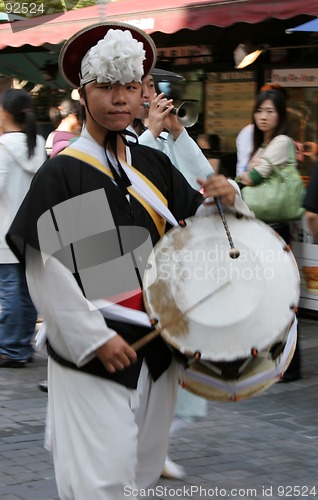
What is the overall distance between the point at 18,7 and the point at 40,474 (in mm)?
10309

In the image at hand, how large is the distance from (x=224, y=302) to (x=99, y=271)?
16.7 inches

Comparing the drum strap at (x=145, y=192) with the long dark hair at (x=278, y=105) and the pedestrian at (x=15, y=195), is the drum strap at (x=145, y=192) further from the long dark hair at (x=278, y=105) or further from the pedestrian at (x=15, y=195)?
the pedestrian at (x=15, y=195)

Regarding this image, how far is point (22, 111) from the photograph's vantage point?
676 centimetres

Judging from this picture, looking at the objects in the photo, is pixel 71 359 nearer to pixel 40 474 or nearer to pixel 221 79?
pixel 40 474

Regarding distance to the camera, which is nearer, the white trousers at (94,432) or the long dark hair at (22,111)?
the white trousers at (94,432)

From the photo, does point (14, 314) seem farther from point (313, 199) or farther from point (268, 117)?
point (313, 199)

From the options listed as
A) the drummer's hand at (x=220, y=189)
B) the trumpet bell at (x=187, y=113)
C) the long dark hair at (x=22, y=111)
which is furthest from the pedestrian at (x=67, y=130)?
the drummer's hand at (x=220, y=189)

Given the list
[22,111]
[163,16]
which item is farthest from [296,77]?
[22,111]

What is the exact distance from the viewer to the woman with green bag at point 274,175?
20.6 feet

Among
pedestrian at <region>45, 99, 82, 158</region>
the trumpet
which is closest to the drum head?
the trumpet

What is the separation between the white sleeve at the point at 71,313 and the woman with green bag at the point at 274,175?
3.37 meters

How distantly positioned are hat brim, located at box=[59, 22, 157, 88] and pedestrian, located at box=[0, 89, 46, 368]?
133 inches

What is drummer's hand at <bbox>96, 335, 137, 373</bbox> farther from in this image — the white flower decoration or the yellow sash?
the white flower decoration

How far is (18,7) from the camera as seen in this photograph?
13.7 metres
